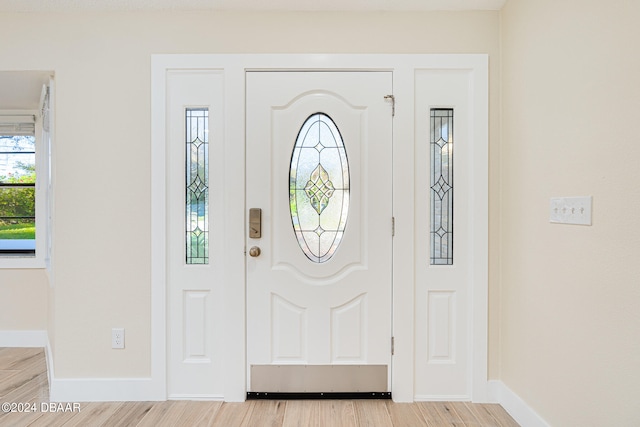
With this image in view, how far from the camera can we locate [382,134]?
227 cm

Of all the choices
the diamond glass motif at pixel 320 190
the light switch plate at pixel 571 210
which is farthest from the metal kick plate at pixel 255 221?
the light switch plate at pixel 571 210

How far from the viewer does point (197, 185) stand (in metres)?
2.30

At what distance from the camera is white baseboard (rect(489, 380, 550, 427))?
1.91 m

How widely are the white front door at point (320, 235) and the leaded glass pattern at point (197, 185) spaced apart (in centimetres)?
27

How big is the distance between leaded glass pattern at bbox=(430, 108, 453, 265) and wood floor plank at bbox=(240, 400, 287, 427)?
1266mm

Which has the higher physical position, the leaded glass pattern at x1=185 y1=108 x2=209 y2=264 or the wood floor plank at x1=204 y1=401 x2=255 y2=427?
the leaded glass pattern at x1=185 y1=108 x2=209 y2=264

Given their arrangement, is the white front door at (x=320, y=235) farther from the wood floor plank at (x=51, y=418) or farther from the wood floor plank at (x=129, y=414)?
the wood floor plank at (x=51, y=418)

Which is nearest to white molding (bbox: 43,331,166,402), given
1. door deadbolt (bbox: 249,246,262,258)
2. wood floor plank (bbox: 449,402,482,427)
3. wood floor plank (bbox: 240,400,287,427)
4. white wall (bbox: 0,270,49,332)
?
wood floor plank (bbox: 240,400,287,427)

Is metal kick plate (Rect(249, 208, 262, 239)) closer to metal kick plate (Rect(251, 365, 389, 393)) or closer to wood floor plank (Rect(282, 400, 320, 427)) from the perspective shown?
metal kick plate (Rect(251, 365, 389, 393))

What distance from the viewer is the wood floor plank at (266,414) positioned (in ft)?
6.64

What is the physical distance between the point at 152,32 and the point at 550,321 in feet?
9.04

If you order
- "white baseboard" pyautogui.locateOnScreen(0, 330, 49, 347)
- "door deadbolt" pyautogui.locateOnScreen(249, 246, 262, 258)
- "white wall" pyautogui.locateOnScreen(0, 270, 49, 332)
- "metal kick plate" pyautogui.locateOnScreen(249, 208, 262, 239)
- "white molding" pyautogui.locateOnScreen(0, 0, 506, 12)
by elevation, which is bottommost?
"white baseboard" pyautogui.locateOnScreen(0, 330, 49, 347)

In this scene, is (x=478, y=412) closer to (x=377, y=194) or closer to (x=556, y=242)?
(x=556, y=242)

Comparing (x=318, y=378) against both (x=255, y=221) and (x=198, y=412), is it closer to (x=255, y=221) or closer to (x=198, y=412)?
(x=198, y=412)
